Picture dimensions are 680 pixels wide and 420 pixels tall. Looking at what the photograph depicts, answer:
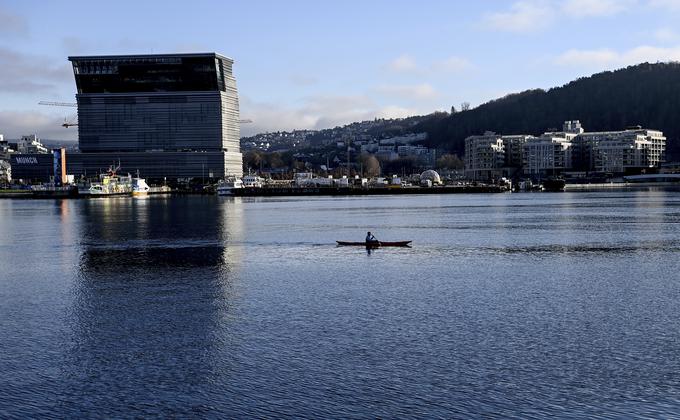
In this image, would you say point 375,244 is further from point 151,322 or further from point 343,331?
point 343,331

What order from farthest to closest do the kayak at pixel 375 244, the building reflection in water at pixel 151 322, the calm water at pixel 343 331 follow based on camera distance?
the kayak at pixel 375 244 → the building reflection in water at pixel 151 322 → the calm water at pixel 343 331

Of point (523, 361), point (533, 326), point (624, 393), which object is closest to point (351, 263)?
point (533, 326)

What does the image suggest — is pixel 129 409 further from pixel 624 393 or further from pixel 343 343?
pixel 624 393

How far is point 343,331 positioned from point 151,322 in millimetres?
11090

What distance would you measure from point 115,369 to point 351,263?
34855mm

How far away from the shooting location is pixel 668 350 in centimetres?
3366

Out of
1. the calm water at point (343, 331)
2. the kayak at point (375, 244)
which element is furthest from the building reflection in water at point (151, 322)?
the kayak at point (375, 244)

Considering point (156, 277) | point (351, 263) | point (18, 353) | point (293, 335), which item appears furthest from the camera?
point (351, 263)

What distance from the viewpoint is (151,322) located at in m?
41.3

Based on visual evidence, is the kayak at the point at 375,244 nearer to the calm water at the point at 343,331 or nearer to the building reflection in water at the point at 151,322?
the calm water at the point at 343,331

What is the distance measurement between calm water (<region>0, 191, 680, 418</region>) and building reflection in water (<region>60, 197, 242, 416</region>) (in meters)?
0.14

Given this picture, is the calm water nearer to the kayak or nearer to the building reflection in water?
the building reflection in water

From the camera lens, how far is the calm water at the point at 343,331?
1109 inches

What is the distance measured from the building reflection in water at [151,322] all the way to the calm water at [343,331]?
14 cm
